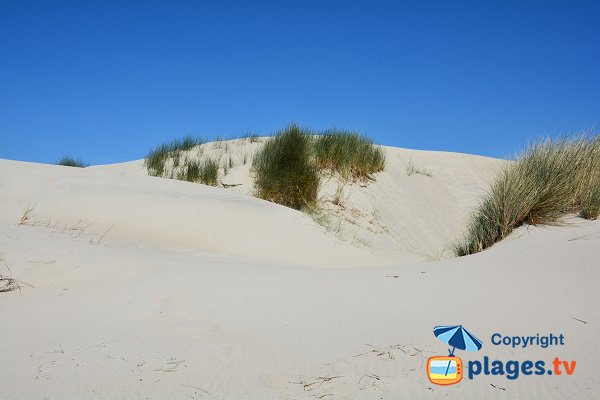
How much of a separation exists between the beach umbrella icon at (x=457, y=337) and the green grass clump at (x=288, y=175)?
24.7ft

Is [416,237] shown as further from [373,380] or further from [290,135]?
[373,380]

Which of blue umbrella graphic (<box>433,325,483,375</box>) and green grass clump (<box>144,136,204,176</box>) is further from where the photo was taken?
green grass clump (<box>144,136,204,176</box>)

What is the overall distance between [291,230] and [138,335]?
4.90 meters

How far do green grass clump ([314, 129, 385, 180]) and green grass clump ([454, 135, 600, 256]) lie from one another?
17.2 ft

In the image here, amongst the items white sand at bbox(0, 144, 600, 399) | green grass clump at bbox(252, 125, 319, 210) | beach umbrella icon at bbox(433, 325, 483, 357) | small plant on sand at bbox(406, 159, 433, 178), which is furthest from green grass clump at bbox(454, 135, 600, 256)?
small plant on sand at bbox(406, 159, 433, 178)

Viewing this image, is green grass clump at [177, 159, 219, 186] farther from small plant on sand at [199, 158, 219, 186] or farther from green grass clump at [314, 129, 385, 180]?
green grass clump at [314, 129, 385, 180]

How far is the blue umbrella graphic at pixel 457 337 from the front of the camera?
243cm

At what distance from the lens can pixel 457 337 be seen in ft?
8.38

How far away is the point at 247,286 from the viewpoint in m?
3.77

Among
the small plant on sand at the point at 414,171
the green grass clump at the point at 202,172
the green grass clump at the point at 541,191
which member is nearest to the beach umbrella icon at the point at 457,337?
the green grass clump at the point at 541,191

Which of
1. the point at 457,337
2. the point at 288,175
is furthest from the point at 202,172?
the point at 457,337

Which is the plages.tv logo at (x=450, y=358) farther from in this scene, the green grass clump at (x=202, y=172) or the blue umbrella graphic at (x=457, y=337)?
the green grass clump at (x=202, y=172)

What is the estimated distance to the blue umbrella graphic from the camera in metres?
2.43

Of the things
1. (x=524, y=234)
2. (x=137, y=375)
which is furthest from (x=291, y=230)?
(x=137, y=375)
